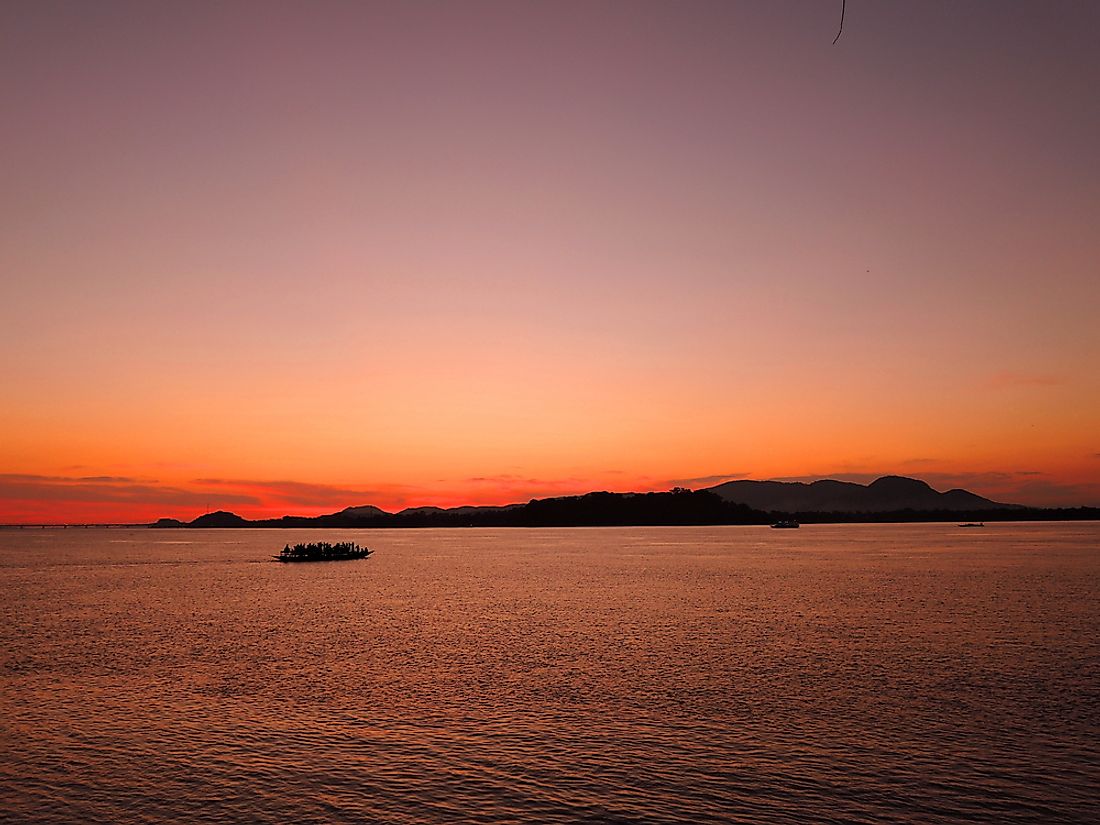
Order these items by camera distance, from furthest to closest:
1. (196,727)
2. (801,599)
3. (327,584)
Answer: (327,584) → (801,599) → (196,727)

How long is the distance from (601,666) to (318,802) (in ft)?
87.1

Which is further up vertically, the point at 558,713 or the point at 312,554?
the point at 558,713

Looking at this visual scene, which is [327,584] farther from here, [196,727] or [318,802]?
[318,802]

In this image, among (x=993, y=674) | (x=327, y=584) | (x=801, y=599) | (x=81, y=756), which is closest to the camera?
(x=81, y=756)

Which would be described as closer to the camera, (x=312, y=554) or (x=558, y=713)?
(x=558, y=713)

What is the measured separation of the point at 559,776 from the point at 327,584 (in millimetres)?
98032

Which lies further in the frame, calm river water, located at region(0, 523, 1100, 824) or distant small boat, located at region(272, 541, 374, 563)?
distant small boat, located at region(272, 541, 374, 563)

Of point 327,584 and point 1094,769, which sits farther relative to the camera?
point 327,584

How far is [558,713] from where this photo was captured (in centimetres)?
4119

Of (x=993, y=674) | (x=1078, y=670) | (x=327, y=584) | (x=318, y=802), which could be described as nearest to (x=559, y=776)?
(x=318, y=802)

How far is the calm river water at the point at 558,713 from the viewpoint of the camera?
2941cm

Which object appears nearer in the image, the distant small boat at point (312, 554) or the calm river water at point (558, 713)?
the calm river water at point (558, 713)

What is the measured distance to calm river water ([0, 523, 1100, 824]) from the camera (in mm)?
29406

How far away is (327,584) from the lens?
123 m
